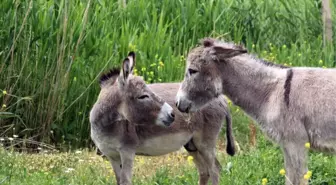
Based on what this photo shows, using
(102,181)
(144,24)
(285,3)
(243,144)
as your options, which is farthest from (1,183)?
(285,3)

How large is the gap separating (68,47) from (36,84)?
608 mm

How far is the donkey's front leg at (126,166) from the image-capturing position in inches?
328

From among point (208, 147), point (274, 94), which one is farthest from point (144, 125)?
point (274, 94)

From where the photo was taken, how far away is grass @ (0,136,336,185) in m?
8.63

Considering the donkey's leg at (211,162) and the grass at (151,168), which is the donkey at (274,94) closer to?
the grass at (151,168)

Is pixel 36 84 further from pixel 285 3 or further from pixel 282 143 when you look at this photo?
pixel 285 3

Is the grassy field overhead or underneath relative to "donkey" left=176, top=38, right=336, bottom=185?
underneath

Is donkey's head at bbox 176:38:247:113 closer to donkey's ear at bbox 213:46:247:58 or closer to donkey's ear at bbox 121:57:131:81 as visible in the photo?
donkey's ear at bbox 213:46:247:58

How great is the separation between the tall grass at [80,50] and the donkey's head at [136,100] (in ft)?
6.59

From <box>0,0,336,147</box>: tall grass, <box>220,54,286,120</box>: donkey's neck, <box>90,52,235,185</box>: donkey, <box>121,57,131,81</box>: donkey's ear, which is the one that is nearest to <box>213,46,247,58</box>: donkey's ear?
<box>220,54,286,120</box>: donkey's neck

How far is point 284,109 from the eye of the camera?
7574 millimetres

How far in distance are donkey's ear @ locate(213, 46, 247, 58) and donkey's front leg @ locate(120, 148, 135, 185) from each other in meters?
1.43

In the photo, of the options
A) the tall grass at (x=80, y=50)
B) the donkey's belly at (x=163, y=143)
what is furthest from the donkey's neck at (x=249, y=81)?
the tall grass at (x=80, y=50)

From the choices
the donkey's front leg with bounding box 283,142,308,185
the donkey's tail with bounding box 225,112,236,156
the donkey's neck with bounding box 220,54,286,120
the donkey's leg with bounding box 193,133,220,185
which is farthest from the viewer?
the donkey's tail with bounding box 225,112,236,156
